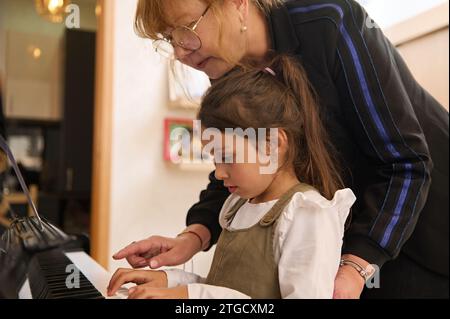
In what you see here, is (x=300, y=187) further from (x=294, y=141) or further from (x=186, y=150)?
→ (x=186, y=150)

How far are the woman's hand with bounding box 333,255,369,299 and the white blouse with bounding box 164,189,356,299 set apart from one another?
19 mm

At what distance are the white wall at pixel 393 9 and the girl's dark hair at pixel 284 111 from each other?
15 cm

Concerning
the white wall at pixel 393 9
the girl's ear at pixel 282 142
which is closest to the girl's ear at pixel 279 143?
the girl's ear at pixel 282 142

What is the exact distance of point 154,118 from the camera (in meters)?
0.52

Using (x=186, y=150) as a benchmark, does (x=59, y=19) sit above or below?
above

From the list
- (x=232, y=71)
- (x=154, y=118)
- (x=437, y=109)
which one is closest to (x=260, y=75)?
(x=232, y=71)

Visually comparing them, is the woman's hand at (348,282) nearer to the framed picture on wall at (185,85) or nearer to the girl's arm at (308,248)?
the girl's arm at (308,248)

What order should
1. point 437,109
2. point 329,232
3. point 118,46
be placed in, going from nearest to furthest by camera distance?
point 329,232
point 118,46
point 437,109

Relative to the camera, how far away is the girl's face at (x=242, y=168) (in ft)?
1.33

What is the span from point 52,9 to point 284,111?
282 millimetres

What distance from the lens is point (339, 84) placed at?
46 centimetres

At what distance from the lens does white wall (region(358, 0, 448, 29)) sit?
1.74 feet

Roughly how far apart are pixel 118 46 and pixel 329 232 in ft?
0.97

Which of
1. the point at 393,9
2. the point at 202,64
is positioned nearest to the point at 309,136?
the point at 202,64
